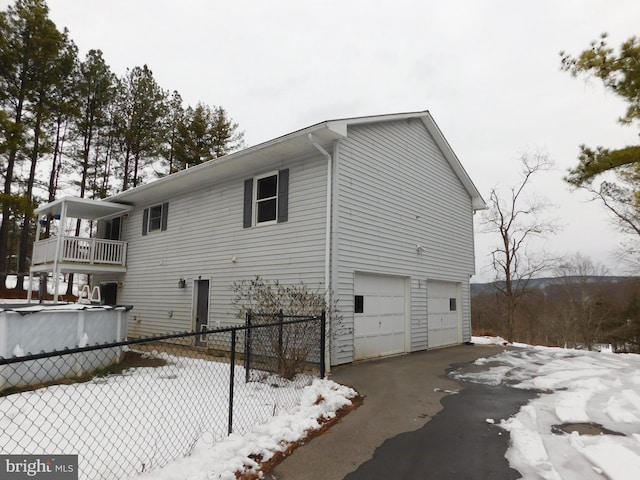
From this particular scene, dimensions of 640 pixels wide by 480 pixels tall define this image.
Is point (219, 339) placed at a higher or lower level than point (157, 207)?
lower

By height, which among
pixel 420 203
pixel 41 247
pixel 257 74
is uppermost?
pixel 257 74

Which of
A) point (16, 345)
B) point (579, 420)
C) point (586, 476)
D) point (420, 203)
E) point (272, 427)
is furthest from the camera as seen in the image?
point (420, 203)

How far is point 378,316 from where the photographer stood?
9.02m

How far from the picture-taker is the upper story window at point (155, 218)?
1259 centimetres

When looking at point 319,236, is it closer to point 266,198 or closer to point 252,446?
point 266,198

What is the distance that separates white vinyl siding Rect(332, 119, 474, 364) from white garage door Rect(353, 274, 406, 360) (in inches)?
11.4

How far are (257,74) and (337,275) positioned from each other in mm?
13483

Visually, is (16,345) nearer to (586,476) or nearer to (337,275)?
(337,275)

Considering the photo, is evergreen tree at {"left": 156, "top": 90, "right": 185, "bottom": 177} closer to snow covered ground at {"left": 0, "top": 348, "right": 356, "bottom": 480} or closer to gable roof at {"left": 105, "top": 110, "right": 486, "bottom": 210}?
gable roof at {"left": 105, "top": 110, "right": 486, "bottom": 210}

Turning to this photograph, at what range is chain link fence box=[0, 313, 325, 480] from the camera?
346cm

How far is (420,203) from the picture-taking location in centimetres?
1104

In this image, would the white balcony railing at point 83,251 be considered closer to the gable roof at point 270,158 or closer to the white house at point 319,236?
the white house at point 319,236

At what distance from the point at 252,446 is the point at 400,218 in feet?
25.1

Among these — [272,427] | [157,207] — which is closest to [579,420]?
[272,427]
